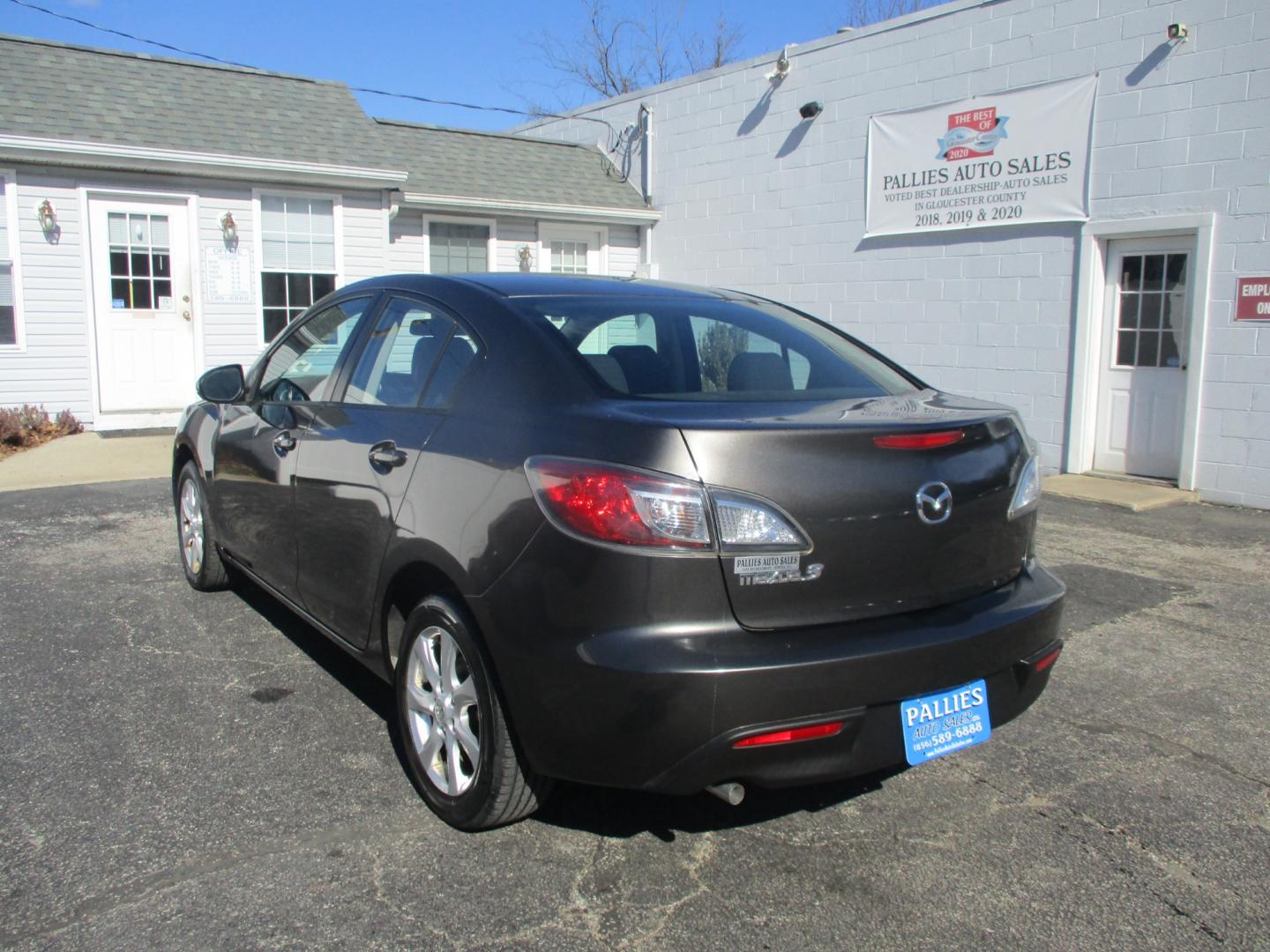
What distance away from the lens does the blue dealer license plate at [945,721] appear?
8.86 ft

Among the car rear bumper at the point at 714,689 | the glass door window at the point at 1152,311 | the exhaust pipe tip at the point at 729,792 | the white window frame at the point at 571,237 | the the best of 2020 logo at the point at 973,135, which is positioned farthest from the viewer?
the white window frame at the point at 571,237

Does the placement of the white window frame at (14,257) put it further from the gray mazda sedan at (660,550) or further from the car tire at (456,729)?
the car tire at (456,729)

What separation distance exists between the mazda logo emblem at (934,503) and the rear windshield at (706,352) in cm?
51

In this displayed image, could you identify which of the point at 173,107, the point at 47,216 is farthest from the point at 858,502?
the point at 173,107

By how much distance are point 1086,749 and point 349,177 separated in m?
10.5

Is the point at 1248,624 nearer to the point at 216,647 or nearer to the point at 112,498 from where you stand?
the point at 216,647

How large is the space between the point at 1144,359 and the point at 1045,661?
740 cm

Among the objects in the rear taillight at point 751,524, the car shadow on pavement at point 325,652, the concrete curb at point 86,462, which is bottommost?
the car shadow on pavement at point 325,652

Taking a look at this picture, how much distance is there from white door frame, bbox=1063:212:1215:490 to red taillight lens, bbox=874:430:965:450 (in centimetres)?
719

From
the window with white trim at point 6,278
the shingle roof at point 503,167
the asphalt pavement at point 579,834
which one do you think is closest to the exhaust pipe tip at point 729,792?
the asphalt pavement at point 579,834

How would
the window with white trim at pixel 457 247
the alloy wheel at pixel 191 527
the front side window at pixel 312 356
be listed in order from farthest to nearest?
the window with white trim at pixel 457 247 < the alloy wheel at pixel 191 527 < the front side window at pixel 312 356

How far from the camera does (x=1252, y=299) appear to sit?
854 cm

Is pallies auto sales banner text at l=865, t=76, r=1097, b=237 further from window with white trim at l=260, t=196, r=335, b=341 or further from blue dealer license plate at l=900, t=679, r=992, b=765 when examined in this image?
blue dealer license plate at l=900, t=679, r=992, b=765

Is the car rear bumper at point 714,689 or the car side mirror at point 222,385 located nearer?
the car rear bumper at point 714,689
